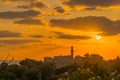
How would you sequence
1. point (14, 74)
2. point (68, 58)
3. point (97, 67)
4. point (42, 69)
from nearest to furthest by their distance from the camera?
point (97, 67) → point (14, 74) → point (42, 69) → point (68, 58)

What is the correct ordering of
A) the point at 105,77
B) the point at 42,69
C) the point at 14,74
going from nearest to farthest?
the point at 105,77 → the point at 14,74 → the point at 42,69

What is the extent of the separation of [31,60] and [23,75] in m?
23.8

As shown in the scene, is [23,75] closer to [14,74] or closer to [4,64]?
[14,74]

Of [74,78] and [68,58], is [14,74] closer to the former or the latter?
[74,78]

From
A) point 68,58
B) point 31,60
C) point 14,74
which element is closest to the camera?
point 14,74

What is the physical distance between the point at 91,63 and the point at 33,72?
28.4 metres

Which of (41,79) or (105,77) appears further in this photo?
(41,79)

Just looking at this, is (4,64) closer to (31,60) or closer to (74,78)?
(74,78)

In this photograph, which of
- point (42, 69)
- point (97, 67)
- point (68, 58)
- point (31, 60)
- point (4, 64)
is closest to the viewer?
point (4, 64)

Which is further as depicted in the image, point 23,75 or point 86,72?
point 23,75

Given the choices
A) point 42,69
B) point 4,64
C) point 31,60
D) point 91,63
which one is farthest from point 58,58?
point 4,64

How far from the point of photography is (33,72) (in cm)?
6531

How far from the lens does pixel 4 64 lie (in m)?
11.3

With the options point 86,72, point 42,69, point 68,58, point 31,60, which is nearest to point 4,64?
point 86,72
